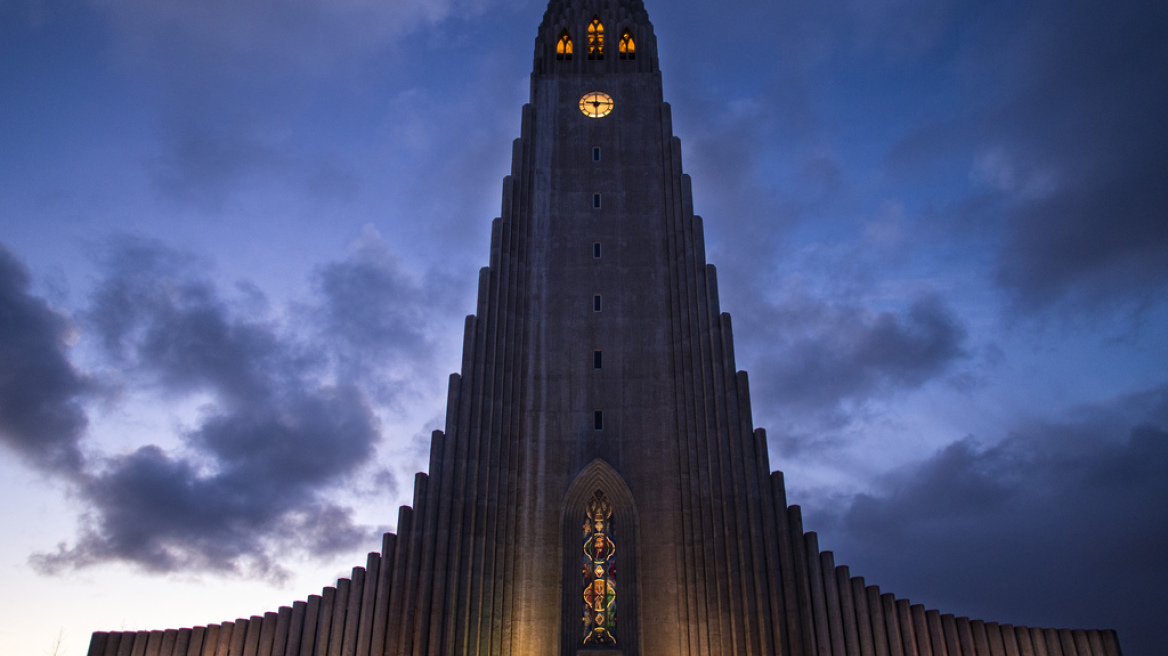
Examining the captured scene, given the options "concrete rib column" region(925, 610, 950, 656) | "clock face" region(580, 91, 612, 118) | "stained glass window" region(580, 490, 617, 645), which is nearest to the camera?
"concrete rib column" region(925, 610, 950, 656)

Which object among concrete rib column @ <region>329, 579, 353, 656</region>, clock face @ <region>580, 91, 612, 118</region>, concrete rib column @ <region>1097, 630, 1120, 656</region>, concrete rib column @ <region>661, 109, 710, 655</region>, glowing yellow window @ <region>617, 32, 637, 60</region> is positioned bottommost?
concrete rib column @ <region>1097, 630, 1120, 656</region>

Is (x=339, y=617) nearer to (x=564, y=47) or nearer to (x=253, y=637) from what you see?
(x=253, y=637)

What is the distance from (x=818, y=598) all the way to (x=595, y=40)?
26.5 meters

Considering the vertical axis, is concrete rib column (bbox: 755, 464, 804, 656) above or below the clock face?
below

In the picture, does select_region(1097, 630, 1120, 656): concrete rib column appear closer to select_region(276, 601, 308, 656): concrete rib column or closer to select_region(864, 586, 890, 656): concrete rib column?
select_region(864, 586, 890, 656): concrete rib column

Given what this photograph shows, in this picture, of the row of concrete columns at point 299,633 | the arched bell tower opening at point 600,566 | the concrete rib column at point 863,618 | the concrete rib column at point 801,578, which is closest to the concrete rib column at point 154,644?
the row of concrete columns at point 299,633

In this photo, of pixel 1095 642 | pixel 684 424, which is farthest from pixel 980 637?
pixel 684 424

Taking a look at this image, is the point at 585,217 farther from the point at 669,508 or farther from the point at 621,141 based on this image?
the point at 669,508

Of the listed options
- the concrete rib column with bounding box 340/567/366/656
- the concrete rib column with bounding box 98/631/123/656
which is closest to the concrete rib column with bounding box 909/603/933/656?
the concrete rib column with bounding box 340/567/366/656

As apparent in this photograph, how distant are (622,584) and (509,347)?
30.3 ft

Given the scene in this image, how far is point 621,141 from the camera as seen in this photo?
33.8m

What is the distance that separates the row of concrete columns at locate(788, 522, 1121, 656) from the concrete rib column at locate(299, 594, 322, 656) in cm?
Result: 1512

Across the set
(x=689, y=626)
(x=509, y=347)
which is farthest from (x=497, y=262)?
(x=689, y=626)

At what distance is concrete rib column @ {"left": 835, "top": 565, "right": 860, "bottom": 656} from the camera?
23375 millimetres
